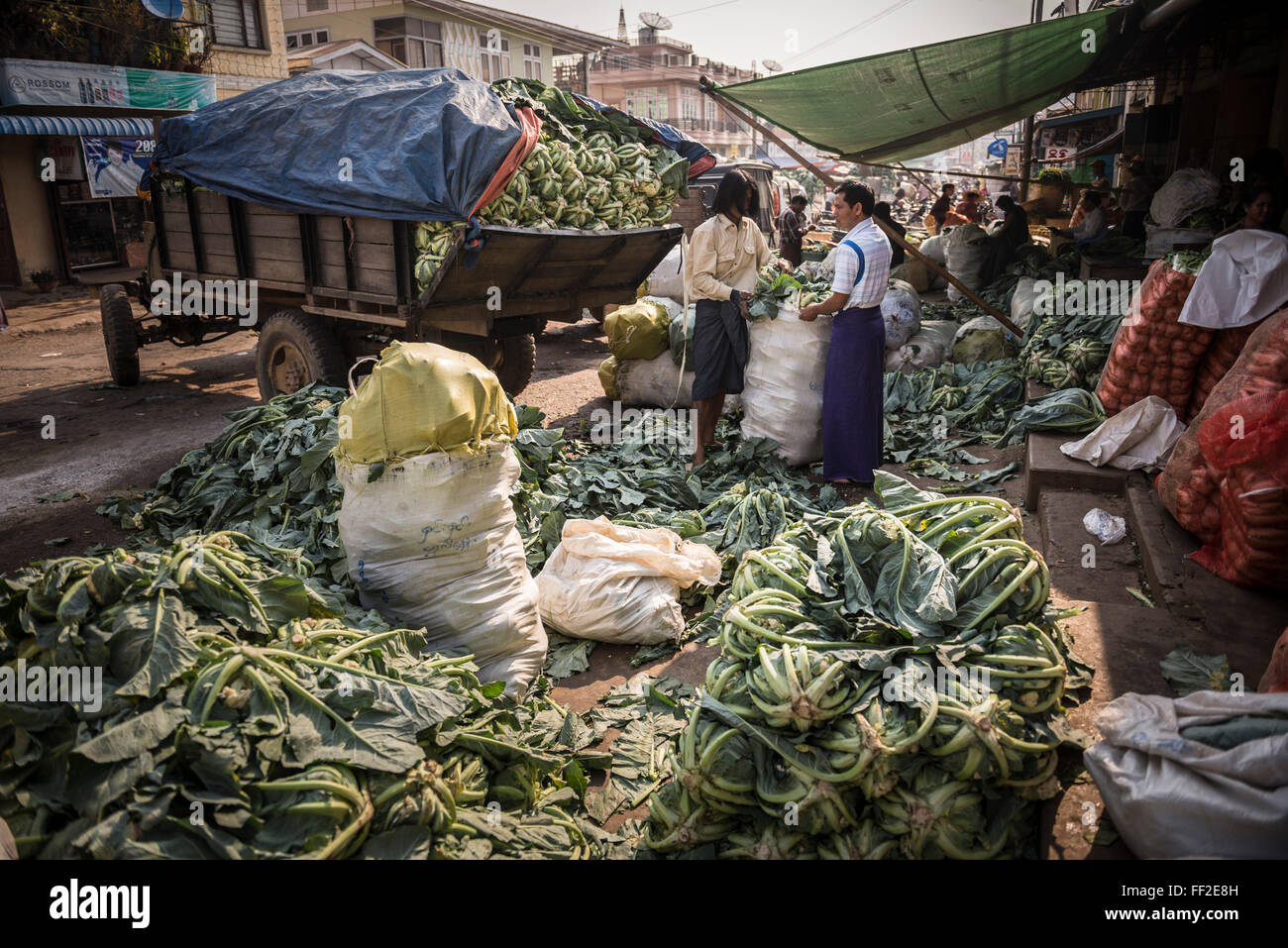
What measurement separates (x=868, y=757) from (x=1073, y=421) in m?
3.95

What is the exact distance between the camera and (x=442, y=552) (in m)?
3.27

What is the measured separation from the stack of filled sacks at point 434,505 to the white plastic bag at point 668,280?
6463mm

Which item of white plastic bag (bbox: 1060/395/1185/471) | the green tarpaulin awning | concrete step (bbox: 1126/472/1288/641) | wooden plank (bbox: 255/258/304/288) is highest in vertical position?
the green tarpaulin awning

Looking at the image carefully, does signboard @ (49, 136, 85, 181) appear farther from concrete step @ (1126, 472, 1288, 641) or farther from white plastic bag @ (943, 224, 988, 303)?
concrete step @ (1126, 472, 1288, 641)

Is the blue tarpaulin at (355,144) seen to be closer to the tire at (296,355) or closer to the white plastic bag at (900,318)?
the tire at (296,355)

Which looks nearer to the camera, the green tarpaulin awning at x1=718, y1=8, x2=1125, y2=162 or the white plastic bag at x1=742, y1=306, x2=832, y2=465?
the white plastic bag at x1=742, y1=306, x2=832, y2=465

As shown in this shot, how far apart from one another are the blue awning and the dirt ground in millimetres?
3118

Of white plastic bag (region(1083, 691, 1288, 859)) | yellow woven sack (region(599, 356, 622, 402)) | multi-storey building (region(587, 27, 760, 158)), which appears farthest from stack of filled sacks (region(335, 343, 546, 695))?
multi-storey building (region(587, 27, 760, 158))

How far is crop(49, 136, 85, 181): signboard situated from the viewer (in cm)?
1455

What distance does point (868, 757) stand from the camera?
2033mm

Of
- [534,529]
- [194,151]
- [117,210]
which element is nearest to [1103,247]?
[534,529]

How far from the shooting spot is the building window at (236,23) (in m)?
16.9

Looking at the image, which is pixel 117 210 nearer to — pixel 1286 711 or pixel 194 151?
pixel 194 151

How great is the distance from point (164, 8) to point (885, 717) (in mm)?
18302
